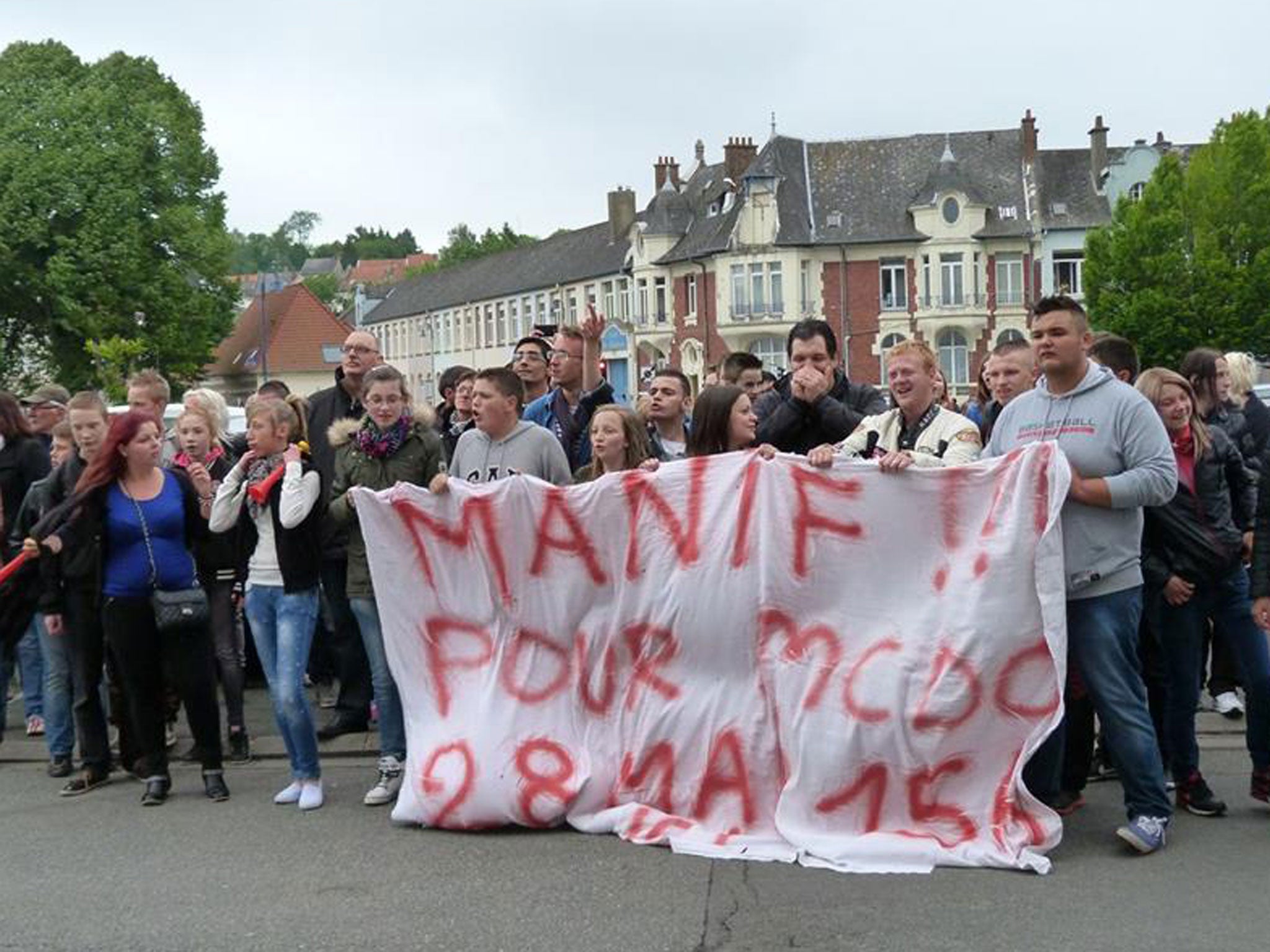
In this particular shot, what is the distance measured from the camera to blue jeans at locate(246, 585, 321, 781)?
308 inches

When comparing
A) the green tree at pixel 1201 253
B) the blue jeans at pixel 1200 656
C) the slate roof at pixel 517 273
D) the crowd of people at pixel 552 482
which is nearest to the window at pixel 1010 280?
the green tree at pixel 1201 253

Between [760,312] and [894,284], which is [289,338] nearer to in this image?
[760,312]

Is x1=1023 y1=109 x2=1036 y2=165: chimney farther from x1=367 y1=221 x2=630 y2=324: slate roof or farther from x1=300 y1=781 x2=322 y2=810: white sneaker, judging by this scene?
x1=300 y1=781 x2=322 y2=810: white sneaker

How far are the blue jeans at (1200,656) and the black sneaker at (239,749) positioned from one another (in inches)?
191

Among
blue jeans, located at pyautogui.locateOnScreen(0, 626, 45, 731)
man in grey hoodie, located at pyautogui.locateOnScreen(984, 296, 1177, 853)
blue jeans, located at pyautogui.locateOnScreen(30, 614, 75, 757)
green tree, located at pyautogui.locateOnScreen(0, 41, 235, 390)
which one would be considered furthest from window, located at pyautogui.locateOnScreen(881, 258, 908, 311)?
man in grey hoodie, located at pyautogui.locateOnScreen(984, 296, 1177, 853)

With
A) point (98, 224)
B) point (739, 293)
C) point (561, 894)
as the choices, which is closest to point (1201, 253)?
point (739, 293)

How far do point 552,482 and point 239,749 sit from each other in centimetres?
256

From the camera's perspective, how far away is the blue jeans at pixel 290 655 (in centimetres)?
783

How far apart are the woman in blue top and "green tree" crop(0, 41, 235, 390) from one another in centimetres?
3823

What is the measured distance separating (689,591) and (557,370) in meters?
2.67

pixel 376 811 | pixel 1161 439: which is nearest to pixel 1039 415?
pixel 1161 439

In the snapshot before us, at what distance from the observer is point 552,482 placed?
7.93 metres

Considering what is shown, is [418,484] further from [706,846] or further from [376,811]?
[706,846]

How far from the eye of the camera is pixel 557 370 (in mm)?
9477
